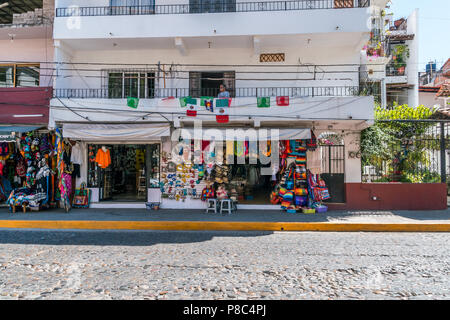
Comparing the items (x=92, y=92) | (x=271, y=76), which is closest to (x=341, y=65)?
(x=271, y=76)

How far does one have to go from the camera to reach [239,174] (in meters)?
11.7

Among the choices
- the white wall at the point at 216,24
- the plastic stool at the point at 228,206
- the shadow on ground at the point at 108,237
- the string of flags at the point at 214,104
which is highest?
the white wall at the point at 216,24

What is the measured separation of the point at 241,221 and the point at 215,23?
6807 mm

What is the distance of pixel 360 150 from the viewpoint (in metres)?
10.7

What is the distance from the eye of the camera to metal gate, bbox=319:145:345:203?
1098 cm

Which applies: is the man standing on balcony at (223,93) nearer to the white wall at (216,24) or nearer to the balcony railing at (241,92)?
the balcony railing at (241,92)

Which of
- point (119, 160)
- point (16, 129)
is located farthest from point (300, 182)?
point (16, 129)

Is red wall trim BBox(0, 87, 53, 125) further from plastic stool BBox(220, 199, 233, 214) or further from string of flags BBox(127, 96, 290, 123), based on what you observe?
plastic stool BBox(220, 199, 233, 214)

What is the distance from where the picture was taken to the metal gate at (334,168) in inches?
432

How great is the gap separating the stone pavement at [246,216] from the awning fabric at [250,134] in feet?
8.42

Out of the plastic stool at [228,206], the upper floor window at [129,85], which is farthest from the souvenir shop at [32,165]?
the plastic stool at [228,206]

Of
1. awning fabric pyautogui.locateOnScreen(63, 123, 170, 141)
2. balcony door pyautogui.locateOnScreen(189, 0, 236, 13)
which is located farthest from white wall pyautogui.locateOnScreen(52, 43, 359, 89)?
awning fabric pyautogui.locateOnScreen(63, 123, 170, 141)

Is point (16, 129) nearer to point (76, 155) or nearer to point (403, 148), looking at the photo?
point (76, 155)
